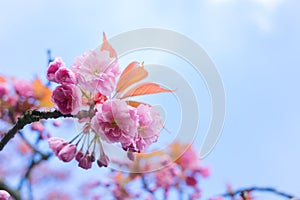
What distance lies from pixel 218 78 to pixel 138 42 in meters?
0.29

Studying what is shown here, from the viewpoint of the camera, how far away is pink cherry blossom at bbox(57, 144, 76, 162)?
53.8 inches

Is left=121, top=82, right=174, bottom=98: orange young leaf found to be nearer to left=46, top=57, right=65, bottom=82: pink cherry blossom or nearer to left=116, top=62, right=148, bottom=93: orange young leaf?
left=116, top=62, right=148, bottom=93: orange young leaf

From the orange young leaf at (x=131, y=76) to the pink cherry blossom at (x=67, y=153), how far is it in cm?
26

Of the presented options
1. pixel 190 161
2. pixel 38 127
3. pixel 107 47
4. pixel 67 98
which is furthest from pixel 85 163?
pixel 190 161

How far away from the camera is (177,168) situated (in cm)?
384

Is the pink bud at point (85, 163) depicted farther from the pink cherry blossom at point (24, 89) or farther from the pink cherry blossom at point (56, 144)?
the pink cherry blossom at point (24, 89)

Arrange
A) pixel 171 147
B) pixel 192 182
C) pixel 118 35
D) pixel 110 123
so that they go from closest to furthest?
pixel 110 123 → pixel 118 35 → pixel 171 147 → pixel 192 182

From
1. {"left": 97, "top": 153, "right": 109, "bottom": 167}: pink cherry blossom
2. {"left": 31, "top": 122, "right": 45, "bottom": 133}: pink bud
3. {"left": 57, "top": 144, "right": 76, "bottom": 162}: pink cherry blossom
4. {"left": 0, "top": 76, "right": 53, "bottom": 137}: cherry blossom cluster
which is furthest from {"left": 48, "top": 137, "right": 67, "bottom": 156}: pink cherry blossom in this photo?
{"left": 31, "top": 122, "right": 45, "bottom": 133}: pink bud

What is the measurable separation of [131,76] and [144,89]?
0.06m

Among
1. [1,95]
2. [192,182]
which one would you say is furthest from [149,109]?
[192,182]

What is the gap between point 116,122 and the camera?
49.1 inches

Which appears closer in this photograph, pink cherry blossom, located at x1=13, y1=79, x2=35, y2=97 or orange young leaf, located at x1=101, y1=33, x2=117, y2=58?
orange young leaf, located at x1=101, y1=33, x2=117, y2=58

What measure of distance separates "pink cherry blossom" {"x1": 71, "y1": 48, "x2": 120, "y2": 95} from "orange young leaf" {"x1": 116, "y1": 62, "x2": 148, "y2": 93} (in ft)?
0.08

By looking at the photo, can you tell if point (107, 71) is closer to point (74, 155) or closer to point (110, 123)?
point (110, 123)
